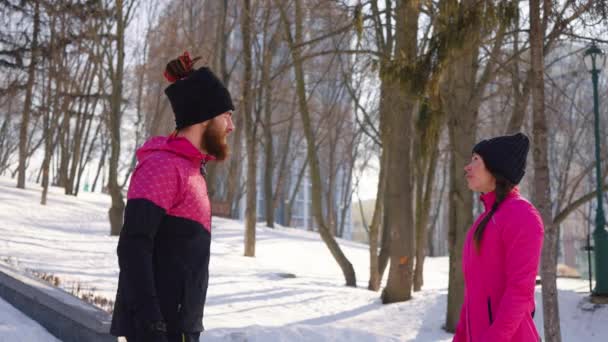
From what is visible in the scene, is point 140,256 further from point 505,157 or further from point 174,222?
point 505,157

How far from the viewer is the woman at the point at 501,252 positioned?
2.98 m

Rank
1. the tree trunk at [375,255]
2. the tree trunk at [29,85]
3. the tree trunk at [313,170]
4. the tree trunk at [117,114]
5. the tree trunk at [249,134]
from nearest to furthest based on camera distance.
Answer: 1. the tree trunk at [375,255]
2. the tree trunk at [313,170]
3. the tree trunk at [249,134]
4. the tree trunk at [117,114]
5. the tree trunk at [29,85]

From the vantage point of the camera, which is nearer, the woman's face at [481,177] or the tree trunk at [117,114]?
the woman's face at [481,177]

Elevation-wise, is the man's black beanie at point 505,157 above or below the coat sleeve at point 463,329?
above

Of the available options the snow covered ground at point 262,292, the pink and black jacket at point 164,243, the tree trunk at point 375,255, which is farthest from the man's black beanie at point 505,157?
the tree trunk at point 375,255

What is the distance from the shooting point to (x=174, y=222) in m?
2.69

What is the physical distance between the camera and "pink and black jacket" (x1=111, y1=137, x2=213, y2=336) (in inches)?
97.8

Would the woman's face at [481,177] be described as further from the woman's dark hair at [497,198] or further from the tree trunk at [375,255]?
the tree trunk at [375,255]

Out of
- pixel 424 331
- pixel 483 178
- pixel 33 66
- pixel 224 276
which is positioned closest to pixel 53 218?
pixel 33 66

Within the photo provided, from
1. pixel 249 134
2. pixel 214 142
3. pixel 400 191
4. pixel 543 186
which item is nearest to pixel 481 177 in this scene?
pixel 214 142

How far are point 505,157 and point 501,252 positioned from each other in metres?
0.49

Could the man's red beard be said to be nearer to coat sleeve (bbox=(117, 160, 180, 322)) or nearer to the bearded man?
the bearded man

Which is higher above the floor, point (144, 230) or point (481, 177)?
point (481, 177)

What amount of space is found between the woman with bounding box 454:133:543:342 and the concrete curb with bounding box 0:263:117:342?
3.21 meters
